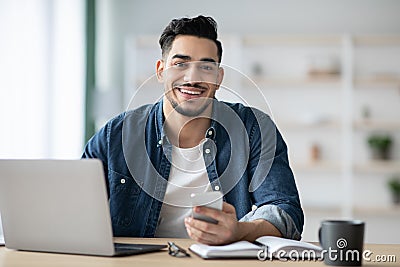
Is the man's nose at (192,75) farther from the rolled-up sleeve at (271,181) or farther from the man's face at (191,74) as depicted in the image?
the rolled-up sleeve at (271,181)

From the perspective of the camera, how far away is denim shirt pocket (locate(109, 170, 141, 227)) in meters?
2.26

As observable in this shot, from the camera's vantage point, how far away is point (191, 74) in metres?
1.94

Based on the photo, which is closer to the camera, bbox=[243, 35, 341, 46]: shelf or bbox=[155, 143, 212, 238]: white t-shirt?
bbox=[155, 143, 212, 238]: white t-shirt

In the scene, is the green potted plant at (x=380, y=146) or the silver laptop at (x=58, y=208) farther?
the green potted plant at (x=380, y=146)

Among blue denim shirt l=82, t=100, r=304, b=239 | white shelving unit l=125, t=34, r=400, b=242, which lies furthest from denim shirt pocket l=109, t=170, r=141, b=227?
white shelving unit l=125, t=34, r=400, b=242

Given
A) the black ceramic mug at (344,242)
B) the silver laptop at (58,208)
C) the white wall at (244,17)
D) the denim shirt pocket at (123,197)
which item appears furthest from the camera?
the white wall at (244,17)

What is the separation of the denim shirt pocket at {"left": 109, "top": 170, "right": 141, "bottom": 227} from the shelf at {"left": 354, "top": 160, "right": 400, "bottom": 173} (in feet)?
11.8

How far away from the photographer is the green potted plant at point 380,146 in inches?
220

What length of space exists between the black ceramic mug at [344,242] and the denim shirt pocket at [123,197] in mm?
847

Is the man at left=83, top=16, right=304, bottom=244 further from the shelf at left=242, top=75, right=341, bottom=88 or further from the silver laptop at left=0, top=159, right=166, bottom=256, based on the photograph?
the shelf at left=242, top=75, right=341, bottom=88

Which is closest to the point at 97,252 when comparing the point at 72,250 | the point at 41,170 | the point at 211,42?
the point at 72,250

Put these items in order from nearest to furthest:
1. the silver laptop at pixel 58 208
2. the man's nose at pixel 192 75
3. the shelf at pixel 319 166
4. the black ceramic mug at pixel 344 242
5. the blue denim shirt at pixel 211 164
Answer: the black ceramic mug at pixel 344 242, the silver laptop at pixel 58 208, the man's nose at pixel 192 75, the blue denim shirt at pixel 211 164, the shelf at pixel 319 166

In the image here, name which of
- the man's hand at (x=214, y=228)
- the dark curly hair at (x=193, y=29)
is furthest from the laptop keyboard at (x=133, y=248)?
the dark curly hair at (x=193, y=29)

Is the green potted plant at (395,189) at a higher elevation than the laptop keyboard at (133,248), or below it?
below
